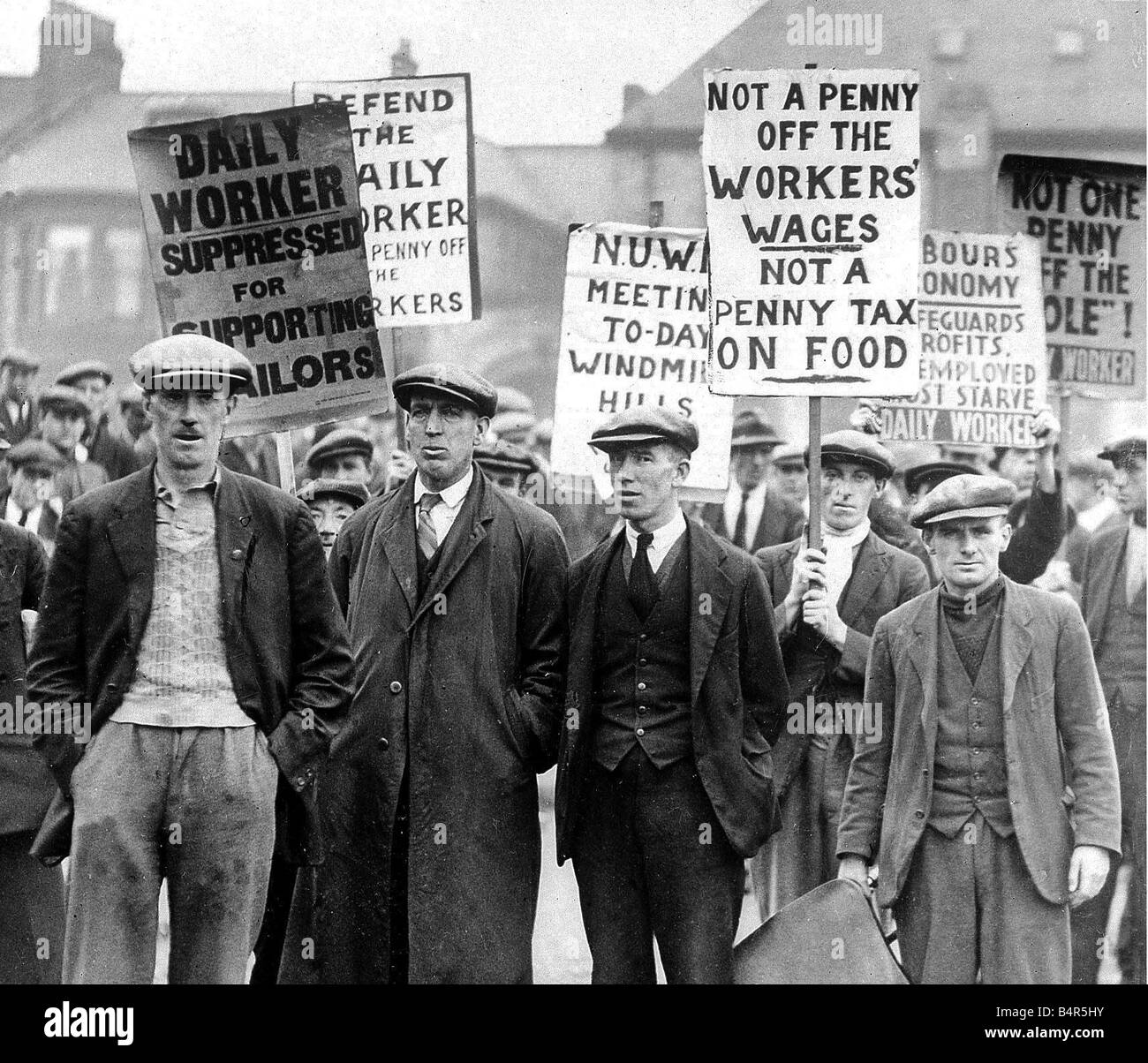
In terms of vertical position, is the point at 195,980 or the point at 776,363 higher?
the point at 776,363

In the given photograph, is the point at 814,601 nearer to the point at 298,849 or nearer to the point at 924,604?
the point at 924,604

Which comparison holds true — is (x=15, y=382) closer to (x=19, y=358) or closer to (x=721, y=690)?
(x=19, y=358)

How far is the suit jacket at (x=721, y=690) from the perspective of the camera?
5.64m

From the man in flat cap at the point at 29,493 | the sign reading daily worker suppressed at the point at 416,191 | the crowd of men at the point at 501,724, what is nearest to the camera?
the crowd of men at the point at 501,724

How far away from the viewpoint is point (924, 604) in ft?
20.2

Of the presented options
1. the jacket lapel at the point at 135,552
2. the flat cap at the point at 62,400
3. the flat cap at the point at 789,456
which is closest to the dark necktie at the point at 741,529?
the flat cap at the point at 789,456

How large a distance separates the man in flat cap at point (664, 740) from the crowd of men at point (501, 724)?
0.01 m

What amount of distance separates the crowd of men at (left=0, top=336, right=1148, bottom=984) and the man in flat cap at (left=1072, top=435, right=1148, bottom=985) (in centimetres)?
41

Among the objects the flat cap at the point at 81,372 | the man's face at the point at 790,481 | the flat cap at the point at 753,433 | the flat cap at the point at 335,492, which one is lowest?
the flat cap at the point at 335,492

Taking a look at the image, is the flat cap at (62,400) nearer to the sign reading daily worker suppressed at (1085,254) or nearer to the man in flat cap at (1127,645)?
the sign reading daily worker suppressed at (1085,254)

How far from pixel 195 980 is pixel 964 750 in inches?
103

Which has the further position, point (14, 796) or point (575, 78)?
point (575, 78)

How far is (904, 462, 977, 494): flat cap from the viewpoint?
22.9 ft
